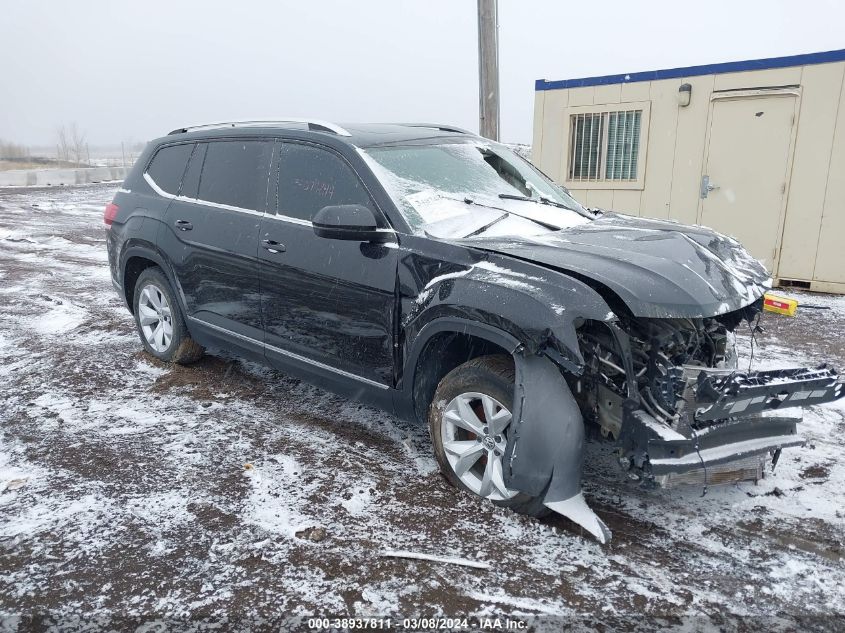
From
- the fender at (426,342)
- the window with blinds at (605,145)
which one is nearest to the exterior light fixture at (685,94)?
the window with blinds at (605,145)

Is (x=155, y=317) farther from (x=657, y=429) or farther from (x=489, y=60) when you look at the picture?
(x=489, y=60)

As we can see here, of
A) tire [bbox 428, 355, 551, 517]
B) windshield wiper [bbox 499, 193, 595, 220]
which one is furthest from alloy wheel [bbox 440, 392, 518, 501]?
windshield wiper [bbox 499, 193, 595, 220]

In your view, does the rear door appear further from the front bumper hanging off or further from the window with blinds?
the window with blinds

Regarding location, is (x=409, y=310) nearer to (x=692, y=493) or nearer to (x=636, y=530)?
(x=636, y=530)

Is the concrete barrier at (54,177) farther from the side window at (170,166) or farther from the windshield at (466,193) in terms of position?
the windshield at (466,193)

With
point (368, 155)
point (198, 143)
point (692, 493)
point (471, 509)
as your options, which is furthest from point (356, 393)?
point (198, 143)

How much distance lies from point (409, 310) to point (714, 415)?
1518mm

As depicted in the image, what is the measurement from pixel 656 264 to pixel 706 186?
6.90m

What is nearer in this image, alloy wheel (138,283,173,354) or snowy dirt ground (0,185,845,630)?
snowy dirt ground (0,185,845,630)

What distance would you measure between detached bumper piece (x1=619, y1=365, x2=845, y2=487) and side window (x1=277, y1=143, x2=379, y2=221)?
1.82 meters

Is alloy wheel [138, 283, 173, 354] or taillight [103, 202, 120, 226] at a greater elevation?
taillight [103, 202, 120, 226]

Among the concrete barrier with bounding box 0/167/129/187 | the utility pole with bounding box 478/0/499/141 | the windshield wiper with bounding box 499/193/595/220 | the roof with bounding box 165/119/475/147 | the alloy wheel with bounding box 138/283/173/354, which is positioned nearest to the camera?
the roof with bounding box 165/119/475/147

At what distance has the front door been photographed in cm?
353

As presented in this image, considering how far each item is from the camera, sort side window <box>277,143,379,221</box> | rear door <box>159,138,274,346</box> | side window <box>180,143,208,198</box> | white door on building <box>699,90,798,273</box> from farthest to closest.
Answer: white door on building <box>699,90,798,273</box> < side window <box>180,143,208,198</box> < rear door <box>159,138,274,346</box> < side window <box>277,143,379,221</box>
